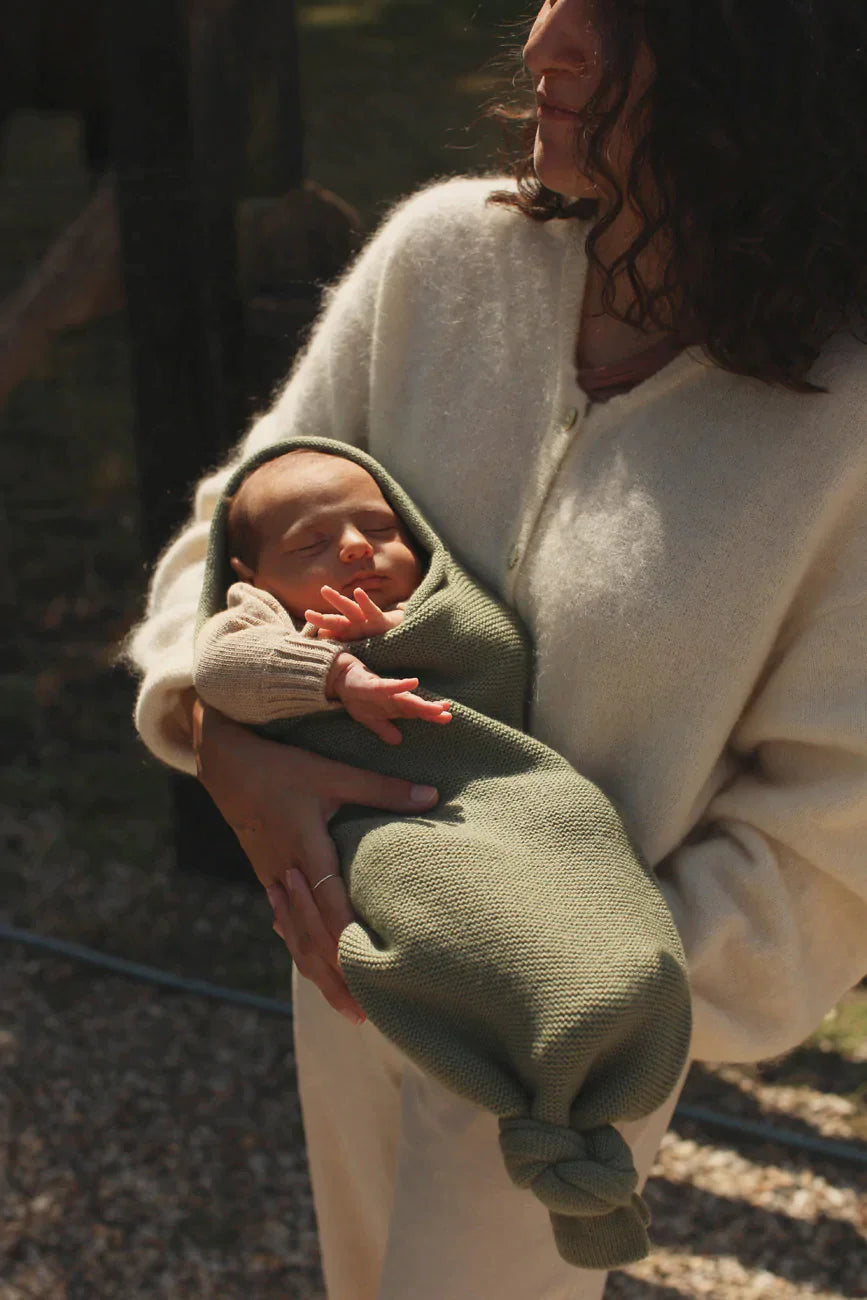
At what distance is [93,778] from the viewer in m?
4.17

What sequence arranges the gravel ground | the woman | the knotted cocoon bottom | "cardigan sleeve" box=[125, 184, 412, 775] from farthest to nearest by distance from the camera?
the gravel ground
"cardigan sleeve" box=[125, 184, 412, 775]
the woman
the knotted cocoon bottom

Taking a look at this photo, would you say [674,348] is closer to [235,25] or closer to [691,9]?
[691,9]

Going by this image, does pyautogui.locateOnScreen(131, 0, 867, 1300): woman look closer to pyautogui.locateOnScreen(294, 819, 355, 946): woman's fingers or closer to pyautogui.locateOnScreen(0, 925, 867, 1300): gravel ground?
pyautogui.locateOnScreen(294, 819, 355, 946): woman's fingers

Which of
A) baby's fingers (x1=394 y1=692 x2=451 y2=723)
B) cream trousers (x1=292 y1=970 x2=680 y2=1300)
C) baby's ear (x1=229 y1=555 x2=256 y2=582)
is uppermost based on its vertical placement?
baby's fingers (x1=394 y1=692 x2=451 y2=723)

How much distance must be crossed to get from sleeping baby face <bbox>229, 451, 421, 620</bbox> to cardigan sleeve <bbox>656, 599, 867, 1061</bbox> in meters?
0.45

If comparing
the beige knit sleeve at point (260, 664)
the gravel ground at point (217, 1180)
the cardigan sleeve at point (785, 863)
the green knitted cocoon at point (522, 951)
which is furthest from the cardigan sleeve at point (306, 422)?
the gravel ground at point (217, 1180)

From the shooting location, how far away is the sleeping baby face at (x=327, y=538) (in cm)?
161

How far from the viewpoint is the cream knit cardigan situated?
1420 mm

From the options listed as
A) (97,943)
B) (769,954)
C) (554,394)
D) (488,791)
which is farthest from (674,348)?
(97,943)

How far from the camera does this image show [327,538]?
1.63 m

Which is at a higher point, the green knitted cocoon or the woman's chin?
the woman's chin


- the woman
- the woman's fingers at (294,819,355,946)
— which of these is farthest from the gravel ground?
the woman's fingers at (294,819,355,946)

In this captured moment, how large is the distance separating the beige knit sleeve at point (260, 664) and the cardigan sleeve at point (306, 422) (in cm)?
16

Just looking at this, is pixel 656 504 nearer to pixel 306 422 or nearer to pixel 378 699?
pixel 378 699
